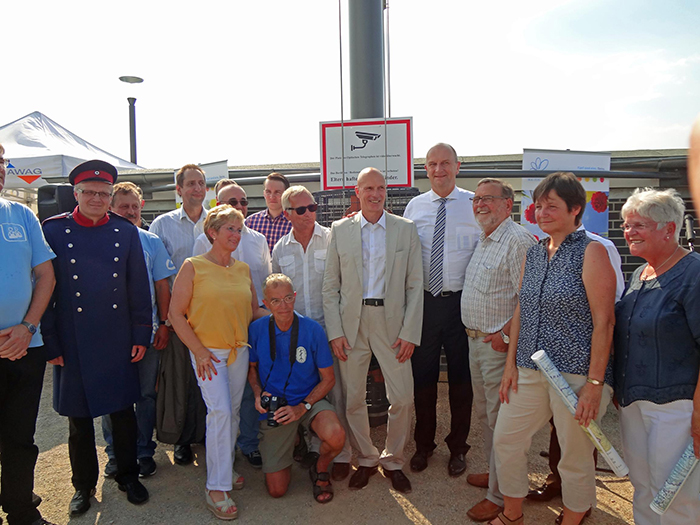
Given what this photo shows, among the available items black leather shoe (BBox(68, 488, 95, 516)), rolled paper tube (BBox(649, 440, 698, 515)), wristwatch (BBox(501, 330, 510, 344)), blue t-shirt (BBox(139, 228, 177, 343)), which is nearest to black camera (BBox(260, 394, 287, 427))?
blue t-shirt (BBox(139, 228, 177, 343))

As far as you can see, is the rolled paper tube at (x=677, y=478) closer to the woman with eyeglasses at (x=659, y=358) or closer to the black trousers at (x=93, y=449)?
the woman with eyeglasses at (x=659, y=358)

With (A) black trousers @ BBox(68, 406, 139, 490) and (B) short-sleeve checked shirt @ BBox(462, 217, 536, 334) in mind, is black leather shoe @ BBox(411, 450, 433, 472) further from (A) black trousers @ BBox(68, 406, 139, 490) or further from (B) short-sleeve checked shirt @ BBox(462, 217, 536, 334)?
(A) black trousers @ BBox(68, 406, 139, 490)

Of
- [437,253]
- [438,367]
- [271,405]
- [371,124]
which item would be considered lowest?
[271,405]

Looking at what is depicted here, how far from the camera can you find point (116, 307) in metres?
3.11

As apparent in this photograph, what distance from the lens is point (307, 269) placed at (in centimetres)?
363

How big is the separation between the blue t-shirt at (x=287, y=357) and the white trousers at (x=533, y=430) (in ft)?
4.06

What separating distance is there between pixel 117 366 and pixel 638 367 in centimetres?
301

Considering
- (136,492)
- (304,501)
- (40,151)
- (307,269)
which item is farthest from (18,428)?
(40,151)

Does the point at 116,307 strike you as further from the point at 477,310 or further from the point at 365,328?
the point at 477,310

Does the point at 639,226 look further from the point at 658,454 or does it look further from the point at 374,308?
the point at 374,308

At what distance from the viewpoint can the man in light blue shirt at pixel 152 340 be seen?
359 centimetres

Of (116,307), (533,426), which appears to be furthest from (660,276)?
(116,307)

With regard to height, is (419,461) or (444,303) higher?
(444,303)

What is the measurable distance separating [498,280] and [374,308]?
84 centimetres
